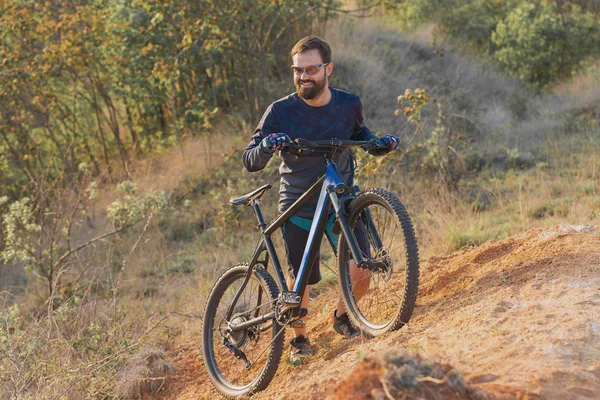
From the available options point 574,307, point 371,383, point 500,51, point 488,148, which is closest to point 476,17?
point 500,51

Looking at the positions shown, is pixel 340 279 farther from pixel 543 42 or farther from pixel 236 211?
pixel 543 42

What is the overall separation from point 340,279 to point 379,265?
412 millimetres

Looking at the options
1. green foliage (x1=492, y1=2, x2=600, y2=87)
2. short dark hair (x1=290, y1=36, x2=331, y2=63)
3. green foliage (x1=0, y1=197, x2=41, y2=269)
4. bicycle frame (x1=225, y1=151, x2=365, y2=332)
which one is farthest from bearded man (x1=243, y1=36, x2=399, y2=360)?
green foliage (x1=492, y1=2, x2=600, y2=87)

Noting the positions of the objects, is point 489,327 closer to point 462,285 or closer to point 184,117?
point 462,285

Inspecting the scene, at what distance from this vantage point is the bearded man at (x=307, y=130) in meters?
4.09

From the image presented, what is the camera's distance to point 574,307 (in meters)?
3.47

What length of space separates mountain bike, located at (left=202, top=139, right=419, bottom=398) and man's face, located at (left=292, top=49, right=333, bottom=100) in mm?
379

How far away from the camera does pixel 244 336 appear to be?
443 centimetres

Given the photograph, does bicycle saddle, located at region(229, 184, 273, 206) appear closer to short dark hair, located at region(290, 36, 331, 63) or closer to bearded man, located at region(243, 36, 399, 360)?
bearded man, located at region(243, 36, 399, 360)

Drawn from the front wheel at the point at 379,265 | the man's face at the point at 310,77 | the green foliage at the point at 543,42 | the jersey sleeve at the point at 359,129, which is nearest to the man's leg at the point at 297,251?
the front wheel at the point at 379,265

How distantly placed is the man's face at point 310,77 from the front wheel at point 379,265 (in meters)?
0.76

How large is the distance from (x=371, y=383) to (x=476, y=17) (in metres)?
16.9

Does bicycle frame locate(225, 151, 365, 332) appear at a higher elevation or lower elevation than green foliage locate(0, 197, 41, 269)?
higher

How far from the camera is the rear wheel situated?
4055mm
